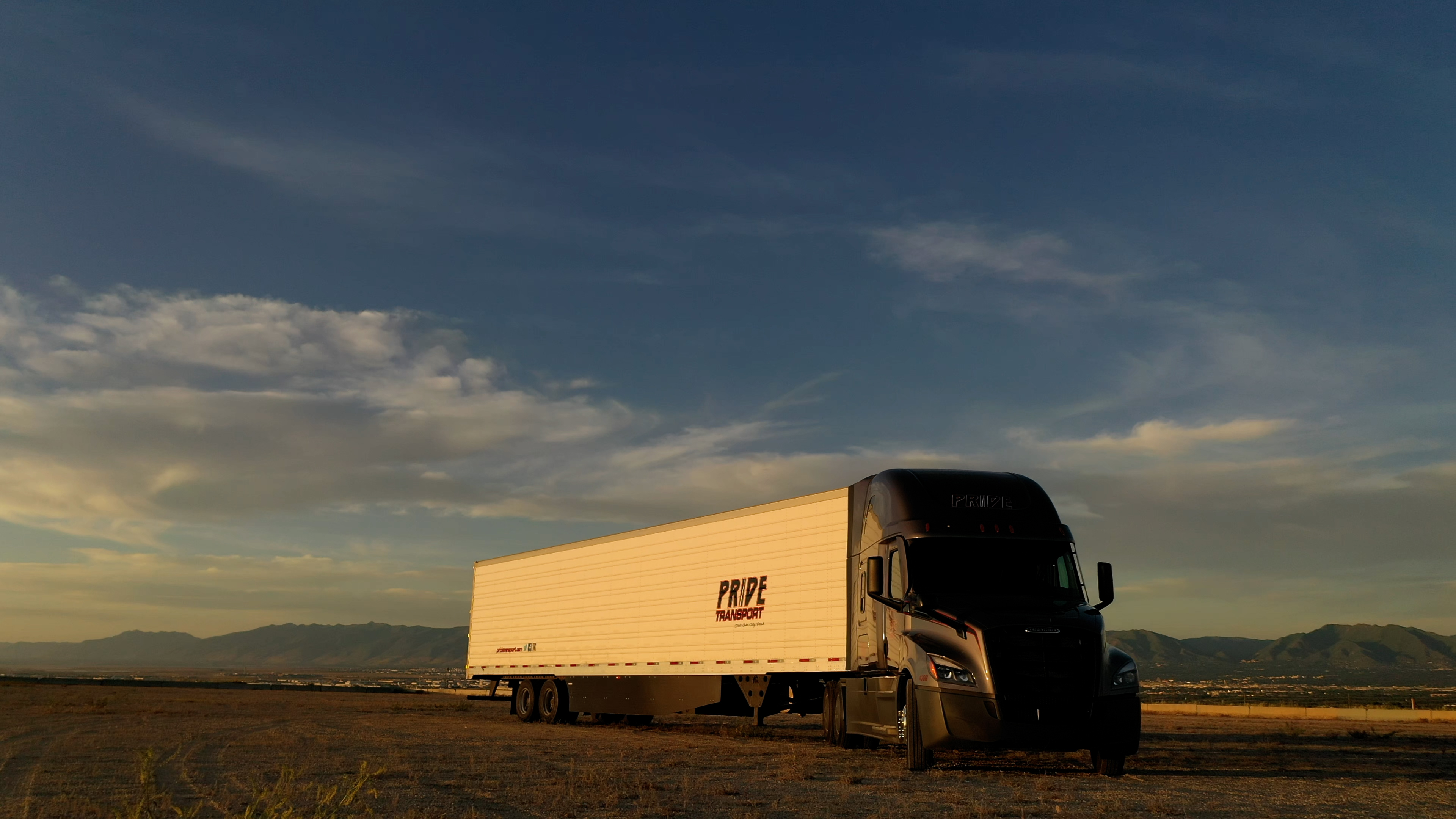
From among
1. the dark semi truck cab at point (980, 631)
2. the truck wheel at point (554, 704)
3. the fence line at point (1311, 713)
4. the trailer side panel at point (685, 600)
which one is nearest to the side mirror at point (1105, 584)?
the dark semi truck cab at point (980, 631)

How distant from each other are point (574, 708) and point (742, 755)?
1074 cm

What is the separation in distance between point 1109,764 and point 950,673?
320cm

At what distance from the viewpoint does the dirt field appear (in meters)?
11.4

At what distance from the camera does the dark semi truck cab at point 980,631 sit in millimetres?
13797

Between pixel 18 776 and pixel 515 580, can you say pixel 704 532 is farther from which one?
pixel 18 776

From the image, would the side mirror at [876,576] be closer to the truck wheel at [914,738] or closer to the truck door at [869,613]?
the truck door at [869,613]

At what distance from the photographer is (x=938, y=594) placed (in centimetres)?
1497

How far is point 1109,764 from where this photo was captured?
49.6 ft

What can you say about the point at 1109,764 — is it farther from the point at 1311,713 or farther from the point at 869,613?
the point at 1311,713

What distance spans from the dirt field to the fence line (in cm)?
1468

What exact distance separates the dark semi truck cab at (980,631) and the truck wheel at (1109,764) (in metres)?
0.02

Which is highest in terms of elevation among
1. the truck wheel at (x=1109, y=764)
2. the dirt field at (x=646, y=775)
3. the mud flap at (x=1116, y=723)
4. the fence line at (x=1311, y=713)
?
the mud flap at (x=1116, y=723)

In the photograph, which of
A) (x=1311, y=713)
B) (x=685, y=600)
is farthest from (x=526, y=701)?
(x=1311, y=713)

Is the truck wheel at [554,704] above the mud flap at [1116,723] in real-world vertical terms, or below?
below
